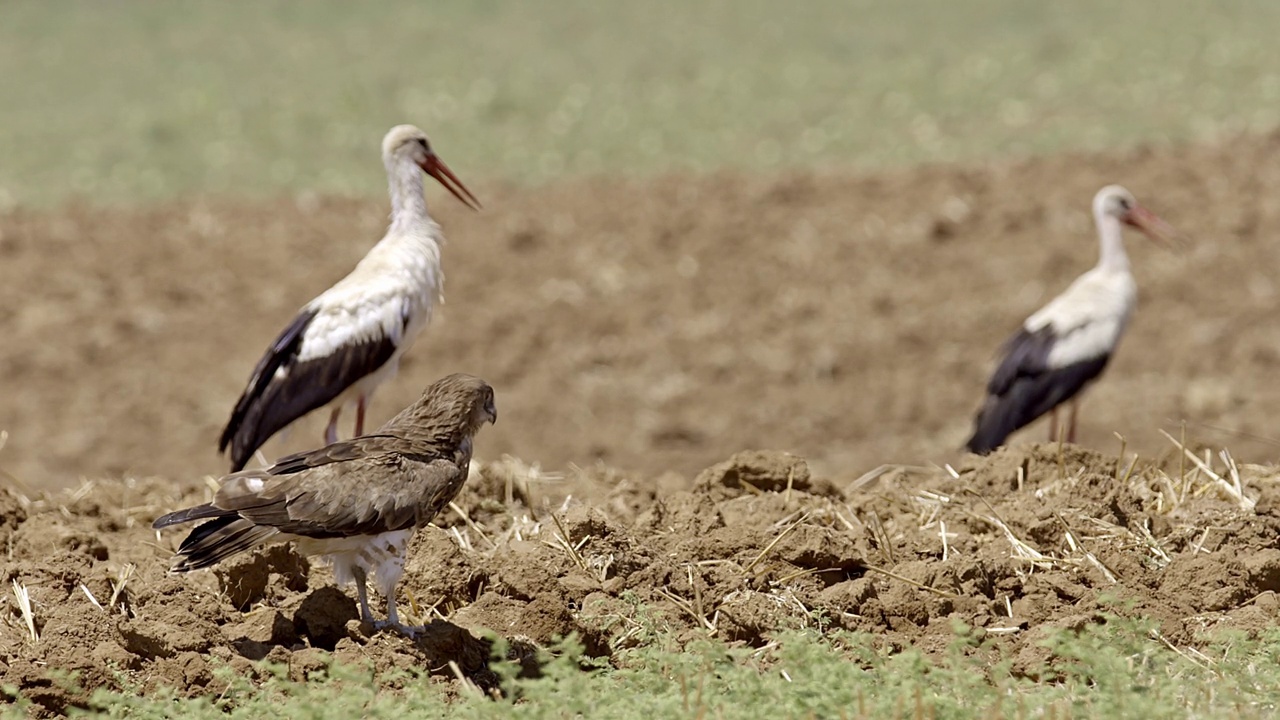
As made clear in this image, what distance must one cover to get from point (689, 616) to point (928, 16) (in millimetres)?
34074

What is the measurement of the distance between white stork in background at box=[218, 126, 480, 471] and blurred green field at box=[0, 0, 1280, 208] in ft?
43.8

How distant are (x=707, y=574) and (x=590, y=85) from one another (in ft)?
87.0

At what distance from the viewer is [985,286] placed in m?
17.5

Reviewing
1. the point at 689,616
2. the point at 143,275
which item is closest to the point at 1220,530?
the point at 689,616

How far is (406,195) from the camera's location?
10852 millimetres

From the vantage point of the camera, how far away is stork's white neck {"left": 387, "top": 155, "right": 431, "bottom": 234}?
10.8 meters

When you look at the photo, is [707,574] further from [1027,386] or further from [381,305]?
[1027,386]

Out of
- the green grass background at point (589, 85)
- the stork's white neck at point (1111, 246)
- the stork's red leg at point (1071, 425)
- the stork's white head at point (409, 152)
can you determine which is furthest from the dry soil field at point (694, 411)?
the green grass background at point (589, 85)

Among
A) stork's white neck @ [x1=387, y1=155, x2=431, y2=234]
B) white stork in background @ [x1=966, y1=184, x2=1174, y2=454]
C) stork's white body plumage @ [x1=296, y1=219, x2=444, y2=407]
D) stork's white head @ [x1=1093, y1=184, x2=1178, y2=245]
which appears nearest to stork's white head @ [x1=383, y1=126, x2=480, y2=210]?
stork's white neck @ [x1=387, y1=155, x2=431, y2=234]

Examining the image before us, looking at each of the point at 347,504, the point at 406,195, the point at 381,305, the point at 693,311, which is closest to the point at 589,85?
the point at 693,311

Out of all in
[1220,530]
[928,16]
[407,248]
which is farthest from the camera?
[928,16]

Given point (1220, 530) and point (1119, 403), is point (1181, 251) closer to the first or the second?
point (1119, 403)

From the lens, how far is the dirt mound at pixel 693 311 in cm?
1475

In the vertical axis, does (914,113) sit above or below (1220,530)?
above
